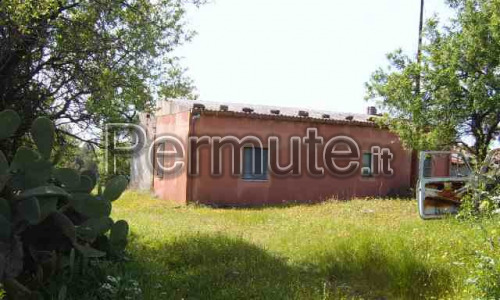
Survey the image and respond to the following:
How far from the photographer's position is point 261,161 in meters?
16.5

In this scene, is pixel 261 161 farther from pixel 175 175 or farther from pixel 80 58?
pixel 80 58

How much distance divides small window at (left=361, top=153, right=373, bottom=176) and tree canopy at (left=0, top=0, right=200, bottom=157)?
11141 mm

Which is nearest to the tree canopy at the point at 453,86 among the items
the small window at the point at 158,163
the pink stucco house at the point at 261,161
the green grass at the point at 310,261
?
the pink stucco house at the point at 261,161

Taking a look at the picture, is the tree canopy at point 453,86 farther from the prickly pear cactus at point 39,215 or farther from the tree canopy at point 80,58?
the prickly pear cactus at point 39,215

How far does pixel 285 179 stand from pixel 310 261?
33.5 feet

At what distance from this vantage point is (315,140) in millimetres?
17328

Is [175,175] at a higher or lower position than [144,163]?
lower

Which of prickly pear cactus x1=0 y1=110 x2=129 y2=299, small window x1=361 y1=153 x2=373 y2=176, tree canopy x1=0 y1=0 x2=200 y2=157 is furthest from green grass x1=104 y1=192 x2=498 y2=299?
small window x1=361 y1=153 x2=373 y2=176

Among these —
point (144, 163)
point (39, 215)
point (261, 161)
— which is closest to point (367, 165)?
point (261, 161)

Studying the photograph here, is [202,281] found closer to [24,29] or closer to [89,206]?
[89,206]

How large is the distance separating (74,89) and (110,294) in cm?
517

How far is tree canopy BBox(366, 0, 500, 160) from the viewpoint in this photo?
12.8m

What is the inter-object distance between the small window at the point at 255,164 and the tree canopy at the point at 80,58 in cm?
670

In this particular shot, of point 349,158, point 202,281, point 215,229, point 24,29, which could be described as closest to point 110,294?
point 202,281
